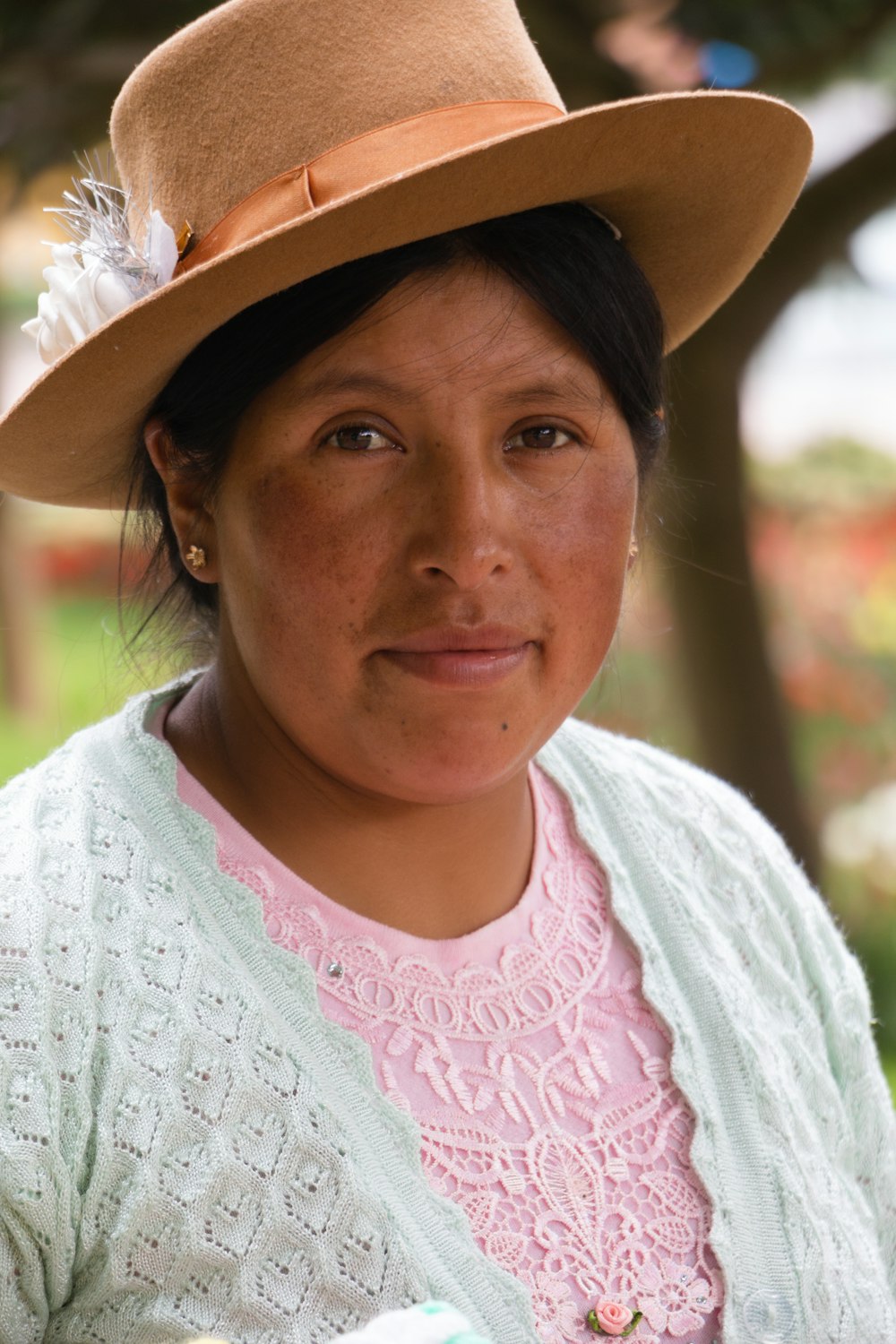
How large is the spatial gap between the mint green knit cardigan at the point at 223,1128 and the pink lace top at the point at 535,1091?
0.12ft

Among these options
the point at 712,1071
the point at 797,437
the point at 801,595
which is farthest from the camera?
the point at 797,437

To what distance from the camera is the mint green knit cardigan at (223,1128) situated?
156 cm

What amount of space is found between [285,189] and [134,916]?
2.61 ft

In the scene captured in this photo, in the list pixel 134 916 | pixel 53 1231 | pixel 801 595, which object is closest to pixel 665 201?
pixel 134 916

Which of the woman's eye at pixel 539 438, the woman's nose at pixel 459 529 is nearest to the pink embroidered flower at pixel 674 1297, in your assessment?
the woman's nose at pixel 459 529

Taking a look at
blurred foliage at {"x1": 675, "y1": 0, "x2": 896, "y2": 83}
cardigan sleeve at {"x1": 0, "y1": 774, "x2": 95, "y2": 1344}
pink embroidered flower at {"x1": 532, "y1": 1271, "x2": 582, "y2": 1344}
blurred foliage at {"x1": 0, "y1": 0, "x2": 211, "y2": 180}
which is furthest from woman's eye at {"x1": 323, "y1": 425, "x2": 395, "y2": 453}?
blurred foliage at {"x1": 675, "y1": 0, "x2": 896, "y2": 83}

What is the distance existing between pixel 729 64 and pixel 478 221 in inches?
100.0

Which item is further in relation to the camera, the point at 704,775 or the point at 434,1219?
the point at 704,775

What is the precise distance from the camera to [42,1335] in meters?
1.58

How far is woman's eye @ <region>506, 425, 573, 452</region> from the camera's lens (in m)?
1.79

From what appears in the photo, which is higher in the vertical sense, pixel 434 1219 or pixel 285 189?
pixel 285 189

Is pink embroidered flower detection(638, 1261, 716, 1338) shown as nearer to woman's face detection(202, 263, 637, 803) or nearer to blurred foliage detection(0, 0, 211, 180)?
woman's face detection(202, 263, 637, 803)

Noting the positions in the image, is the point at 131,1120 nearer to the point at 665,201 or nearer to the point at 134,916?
the point at 134,916

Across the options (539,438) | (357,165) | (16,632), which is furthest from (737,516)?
(16,632)
